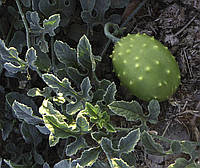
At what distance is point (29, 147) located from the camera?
1.60 metres

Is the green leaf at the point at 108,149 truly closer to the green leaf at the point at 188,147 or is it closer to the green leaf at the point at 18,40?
the green leaf at the point at 188,147

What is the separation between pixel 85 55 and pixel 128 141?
0.35 metres

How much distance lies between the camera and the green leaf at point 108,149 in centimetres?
115

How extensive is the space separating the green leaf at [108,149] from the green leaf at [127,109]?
12 centimetres

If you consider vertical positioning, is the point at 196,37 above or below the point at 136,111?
above

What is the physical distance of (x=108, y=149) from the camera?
3.83ft

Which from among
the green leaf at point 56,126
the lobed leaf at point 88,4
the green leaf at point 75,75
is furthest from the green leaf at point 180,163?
the lobed leaf at point 88,4

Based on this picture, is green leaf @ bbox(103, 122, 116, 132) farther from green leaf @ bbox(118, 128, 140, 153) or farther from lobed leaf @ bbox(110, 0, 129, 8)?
lobed leaf @ bbox(110, 0, 129, 8)

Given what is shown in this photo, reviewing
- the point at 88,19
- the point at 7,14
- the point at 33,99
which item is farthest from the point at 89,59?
the point at 7,14

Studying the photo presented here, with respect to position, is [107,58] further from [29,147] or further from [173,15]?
[29,147]

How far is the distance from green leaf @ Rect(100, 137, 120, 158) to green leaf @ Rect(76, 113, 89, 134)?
0.23 feet

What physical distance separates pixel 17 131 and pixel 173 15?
2.85 ft

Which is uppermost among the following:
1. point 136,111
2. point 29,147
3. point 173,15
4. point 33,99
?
point 173,15

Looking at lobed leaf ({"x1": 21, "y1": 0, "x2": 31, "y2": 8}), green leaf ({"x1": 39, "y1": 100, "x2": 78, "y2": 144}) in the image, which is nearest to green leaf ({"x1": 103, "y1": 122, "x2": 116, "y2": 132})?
green leaf ({"x1": 39, "y1": 100, "x2": 78, "y2": 144})
